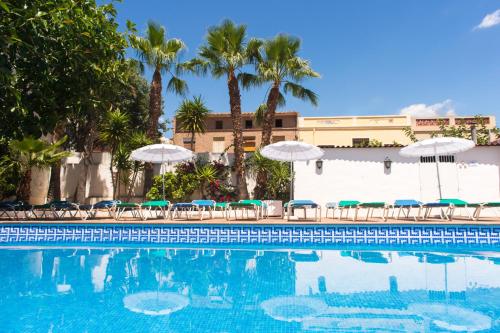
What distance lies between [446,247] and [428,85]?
52.0 ft

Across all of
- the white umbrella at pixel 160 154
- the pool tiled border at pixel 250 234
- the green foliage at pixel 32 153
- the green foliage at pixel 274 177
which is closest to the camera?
the pool tiled border at pixel 250 234

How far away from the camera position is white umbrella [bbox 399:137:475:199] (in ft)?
34.9

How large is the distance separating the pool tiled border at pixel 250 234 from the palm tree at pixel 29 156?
242cm

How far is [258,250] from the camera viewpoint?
333 inches

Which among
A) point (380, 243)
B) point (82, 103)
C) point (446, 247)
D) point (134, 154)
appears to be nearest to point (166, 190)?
point (134, 154)

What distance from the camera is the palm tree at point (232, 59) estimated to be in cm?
1491

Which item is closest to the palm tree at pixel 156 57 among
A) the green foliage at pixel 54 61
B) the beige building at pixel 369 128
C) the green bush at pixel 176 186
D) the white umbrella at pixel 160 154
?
the green bush at pixel 176 186

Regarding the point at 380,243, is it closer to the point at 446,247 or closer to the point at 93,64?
the point at 446,247

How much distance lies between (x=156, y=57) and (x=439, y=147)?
12194 mm

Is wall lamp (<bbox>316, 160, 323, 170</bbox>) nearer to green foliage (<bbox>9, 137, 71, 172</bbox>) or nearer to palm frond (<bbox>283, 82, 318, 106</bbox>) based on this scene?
palm frond (<bbox>283, 82, 318, 106</bbox>)

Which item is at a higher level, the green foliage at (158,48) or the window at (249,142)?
the green foliage at (158,48)

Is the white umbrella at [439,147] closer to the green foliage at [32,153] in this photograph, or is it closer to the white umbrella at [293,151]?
the white umbrella at [293,151]

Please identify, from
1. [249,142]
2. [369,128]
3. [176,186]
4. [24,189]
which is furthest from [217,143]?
[24,189]

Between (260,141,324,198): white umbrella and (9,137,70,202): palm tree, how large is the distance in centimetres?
693
